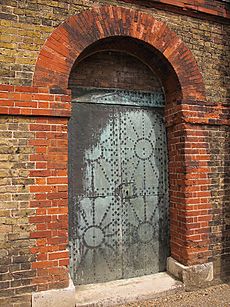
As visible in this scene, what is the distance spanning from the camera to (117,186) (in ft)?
14.0

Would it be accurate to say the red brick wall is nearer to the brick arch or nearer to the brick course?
the brick course

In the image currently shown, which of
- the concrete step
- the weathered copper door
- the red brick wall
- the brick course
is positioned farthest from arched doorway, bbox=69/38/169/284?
the red brick wall

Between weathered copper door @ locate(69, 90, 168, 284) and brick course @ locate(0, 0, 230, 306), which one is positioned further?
weathered copper door @ locate(69, 90, 168, 284)

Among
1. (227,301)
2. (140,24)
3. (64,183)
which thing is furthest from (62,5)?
(227,301)

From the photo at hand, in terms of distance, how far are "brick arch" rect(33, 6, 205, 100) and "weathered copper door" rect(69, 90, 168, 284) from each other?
23.4 inches

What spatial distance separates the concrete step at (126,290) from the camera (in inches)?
144

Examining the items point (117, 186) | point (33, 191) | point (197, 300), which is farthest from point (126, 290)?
point (33, 191)

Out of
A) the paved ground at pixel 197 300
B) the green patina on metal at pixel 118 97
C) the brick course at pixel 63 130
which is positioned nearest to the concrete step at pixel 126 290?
the paved ground at pixel 197 300

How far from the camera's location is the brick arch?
11.6ft

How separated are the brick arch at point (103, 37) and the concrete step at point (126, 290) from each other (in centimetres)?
274

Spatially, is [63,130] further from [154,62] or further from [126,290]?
[126,290]

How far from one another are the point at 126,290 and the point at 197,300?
0.97m

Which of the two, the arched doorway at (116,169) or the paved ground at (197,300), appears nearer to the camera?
the paved ground at (197,300)

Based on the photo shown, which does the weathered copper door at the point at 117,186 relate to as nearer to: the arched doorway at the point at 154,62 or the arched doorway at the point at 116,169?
the arched doorway at the point at 116,169
